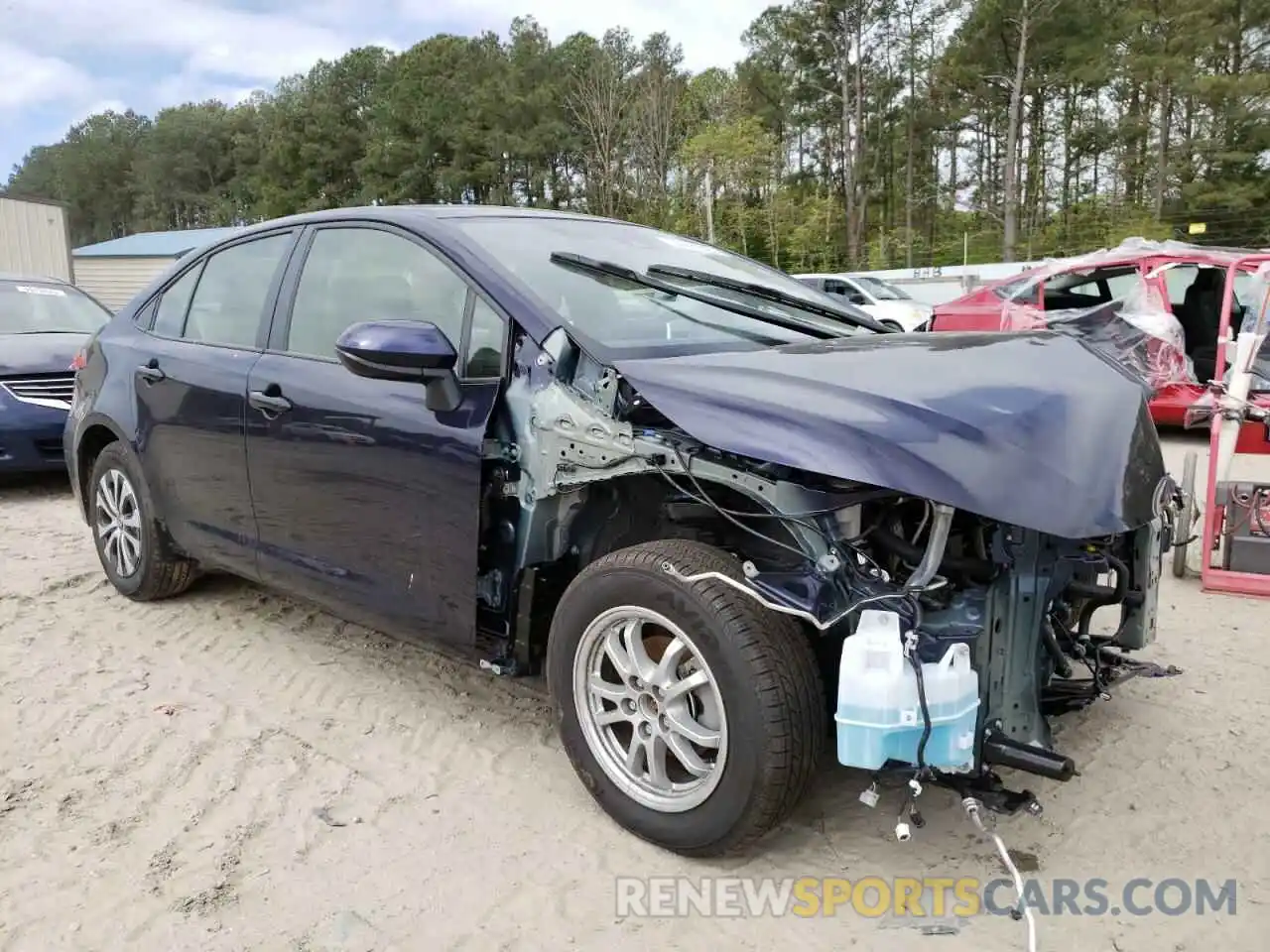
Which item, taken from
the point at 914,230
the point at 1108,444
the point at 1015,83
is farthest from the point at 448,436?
the point at 914,230

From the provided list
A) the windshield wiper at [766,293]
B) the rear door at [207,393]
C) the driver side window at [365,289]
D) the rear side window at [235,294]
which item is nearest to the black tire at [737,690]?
the driver side window at [365,289]

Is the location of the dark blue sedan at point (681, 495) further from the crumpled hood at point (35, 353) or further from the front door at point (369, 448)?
the crumpled hood at point (35, 353)

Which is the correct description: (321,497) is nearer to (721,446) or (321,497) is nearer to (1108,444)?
(721,446)

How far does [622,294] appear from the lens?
3.06m

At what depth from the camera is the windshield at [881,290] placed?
62.2ft

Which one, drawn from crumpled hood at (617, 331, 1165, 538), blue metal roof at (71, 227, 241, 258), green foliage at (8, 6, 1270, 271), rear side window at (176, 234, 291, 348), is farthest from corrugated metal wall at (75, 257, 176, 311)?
crumpled hood at (617, 331, 1165, 538)

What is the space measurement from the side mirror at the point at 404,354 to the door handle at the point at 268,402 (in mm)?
672

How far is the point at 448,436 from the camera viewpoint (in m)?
2.82

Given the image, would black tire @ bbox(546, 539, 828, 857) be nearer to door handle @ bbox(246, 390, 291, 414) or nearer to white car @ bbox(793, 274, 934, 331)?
door handle @ bbox(246, 390, 291, 414)

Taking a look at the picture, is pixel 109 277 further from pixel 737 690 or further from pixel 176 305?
pixel 737 690

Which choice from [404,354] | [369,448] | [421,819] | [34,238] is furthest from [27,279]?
[34,238]

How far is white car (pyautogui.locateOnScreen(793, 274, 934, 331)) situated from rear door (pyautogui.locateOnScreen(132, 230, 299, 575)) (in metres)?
12.7

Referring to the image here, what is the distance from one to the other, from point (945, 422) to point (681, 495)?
777 mm

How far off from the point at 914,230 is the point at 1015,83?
31.0ft
